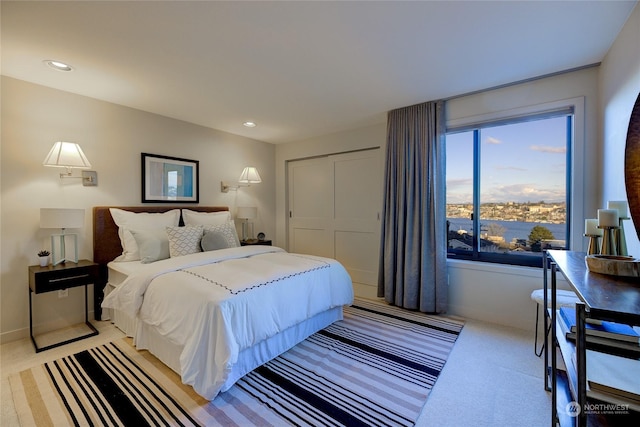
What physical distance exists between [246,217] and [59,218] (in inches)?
84.6

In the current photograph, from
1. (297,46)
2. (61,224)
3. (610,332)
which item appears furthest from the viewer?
→ (61,224)

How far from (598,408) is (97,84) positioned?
411 centimetres

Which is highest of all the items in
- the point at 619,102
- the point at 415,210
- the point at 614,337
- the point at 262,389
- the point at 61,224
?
the point at 619,102

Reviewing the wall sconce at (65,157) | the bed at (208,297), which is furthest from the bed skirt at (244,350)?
the wall sconce at (65,157)

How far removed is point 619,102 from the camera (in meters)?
1.88

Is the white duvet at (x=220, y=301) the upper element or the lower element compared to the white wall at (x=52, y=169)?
lower

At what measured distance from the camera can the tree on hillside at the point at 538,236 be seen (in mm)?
2722

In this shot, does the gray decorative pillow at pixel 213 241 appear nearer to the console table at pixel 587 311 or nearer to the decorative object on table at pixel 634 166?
the console table at pixel 587 311

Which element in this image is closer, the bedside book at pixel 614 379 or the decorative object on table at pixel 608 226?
the bedside book at pixel 614 379

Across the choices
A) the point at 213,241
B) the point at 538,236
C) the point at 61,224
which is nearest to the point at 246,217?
the point at 213,241

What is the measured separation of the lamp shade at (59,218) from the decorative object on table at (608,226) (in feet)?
12.4

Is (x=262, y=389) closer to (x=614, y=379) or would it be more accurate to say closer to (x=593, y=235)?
(x=614, y=379)

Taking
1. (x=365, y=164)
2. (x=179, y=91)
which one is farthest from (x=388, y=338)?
(x=179, y=91)

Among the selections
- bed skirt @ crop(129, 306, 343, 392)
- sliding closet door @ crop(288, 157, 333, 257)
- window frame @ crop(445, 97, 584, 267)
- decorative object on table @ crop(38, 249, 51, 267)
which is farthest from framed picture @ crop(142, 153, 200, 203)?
window frame @ crop(445, 97, 584, 267)
